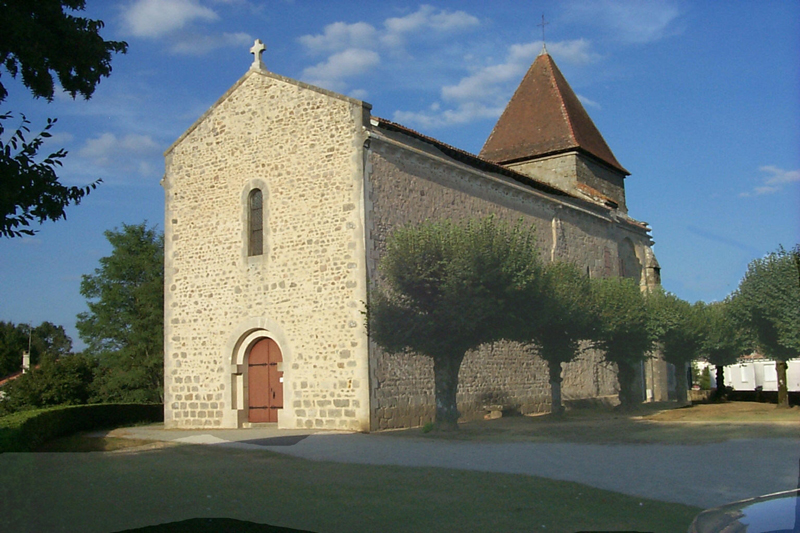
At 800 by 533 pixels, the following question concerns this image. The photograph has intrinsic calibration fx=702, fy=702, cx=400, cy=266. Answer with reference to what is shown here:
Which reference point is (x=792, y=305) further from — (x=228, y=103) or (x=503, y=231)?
(x=228, y=103)

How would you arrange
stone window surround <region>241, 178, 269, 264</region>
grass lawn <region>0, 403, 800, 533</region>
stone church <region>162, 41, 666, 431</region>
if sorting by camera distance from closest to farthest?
grass lawn <region>0, 403, 800, 533</region> < stone church <region>162, 41, 666, 431</region> < stone window surround <region>241, 178, 269, 264</region>

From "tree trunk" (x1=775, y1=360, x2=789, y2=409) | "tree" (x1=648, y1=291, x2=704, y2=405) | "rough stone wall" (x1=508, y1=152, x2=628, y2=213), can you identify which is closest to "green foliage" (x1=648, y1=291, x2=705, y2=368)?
"tree" (x1=648, y1=291, x2=704, y2=405)

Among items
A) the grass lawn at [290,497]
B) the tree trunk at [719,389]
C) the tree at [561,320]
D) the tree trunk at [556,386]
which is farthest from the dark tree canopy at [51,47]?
the tree trunk at [719,389]

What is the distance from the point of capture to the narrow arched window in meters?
18.9

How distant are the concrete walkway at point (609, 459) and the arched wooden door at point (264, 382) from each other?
2.75 m

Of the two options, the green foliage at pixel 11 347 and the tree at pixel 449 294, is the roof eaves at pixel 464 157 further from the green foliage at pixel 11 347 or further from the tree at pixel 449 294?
the green foliage at pixel 11 347

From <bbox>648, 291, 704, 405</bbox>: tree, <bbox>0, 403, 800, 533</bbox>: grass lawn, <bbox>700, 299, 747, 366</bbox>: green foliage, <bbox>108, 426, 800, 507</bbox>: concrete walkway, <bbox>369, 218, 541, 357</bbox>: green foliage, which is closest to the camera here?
<bbox>0, 403, 800, 533</bbox>: grass lawn

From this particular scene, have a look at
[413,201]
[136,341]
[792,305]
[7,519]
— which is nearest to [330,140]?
[413,201]

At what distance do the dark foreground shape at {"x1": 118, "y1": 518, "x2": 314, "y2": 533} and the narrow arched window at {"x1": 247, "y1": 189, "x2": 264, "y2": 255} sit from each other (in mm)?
12503

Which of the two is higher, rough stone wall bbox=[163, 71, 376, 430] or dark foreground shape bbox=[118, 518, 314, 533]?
rough stone wall bbox=[163, 71, 376, 430]

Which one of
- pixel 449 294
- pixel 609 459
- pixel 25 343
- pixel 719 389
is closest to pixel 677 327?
pixel 719 389

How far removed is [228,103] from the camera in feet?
64.6

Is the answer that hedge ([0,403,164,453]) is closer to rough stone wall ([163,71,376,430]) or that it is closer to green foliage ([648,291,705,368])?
rough stone wall ([163,71,376,430])

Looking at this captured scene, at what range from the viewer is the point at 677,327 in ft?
80.4
